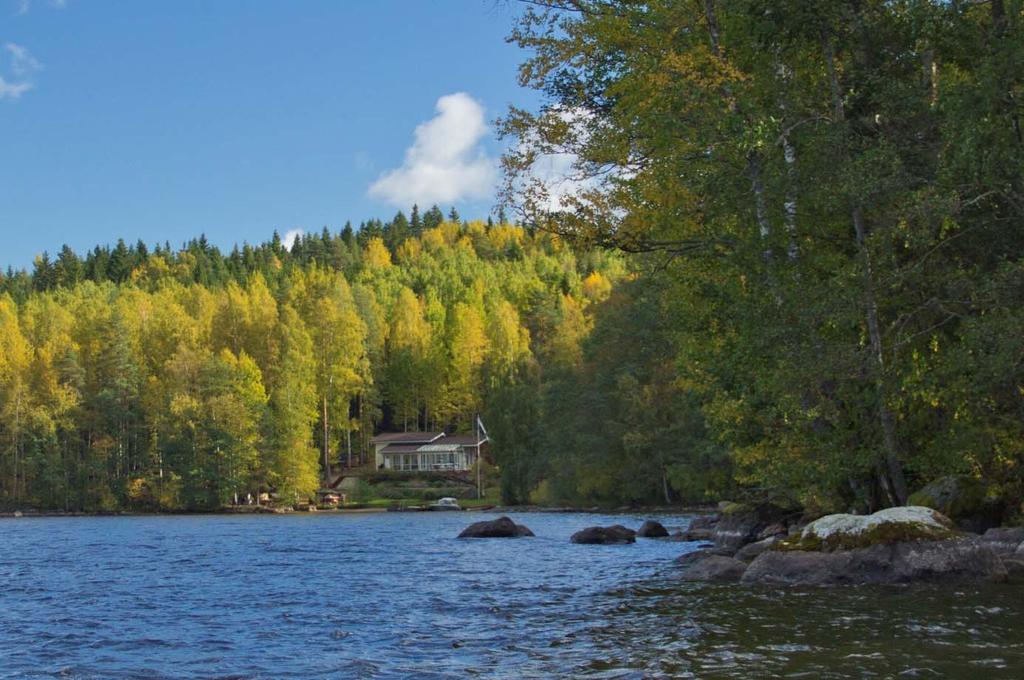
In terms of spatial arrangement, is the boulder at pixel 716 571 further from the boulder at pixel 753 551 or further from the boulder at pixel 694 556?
the boulder at pixel 694 556

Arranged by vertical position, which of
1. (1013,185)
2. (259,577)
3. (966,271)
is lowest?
(259,577)

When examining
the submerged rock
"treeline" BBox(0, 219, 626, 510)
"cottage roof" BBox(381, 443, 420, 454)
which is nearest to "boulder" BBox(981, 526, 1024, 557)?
the submerged rock

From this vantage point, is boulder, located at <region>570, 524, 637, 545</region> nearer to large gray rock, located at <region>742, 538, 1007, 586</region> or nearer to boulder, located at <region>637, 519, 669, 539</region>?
boulder, located at <region>637, 519, 669, 539</region>

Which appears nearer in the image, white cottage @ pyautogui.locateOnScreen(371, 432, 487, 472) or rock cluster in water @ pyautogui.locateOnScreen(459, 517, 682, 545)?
rock cluster in water @ pyautogui.locateOnScreen(459, 517, 682, 545)

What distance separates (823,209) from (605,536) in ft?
53.4

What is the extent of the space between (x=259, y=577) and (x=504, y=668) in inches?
489

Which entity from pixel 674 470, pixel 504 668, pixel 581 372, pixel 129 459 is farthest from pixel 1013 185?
pixel 129 459

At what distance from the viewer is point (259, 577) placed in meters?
21.4

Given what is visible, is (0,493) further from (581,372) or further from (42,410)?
(581,372)

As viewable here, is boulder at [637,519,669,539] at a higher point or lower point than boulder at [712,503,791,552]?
lower

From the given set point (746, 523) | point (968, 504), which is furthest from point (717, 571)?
point (746, 523)

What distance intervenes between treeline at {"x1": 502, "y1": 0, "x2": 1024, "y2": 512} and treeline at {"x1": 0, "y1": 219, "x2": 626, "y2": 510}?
1804 inches

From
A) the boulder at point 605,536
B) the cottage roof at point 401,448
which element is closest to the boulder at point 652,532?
the boulder at point 605,536

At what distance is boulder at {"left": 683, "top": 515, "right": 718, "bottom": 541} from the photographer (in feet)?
104
